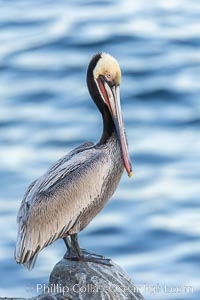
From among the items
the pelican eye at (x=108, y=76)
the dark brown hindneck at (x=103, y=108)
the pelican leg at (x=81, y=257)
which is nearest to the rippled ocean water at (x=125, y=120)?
the pelican leg at (x=81, y=257)

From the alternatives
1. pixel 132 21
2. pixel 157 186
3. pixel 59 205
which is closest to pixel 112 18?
pixel 132 21

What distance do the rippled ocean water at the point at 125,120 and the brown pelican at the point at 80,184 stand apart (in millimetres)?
3786

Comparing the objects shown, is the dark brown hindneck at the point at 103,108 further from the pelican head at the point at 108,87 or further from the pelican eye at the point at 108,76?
the pelican eye at the point at 108,76

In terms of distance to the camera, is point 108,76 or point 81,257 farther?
point 108,76

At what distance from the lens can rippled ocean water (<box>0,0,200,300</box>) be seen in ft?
56.1

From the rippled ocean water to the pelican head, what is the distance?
4.02m

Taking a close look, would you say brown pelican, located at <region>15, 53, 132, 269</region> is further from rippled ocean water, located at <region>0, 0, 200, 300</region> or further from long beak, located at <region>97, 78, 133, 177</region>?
rippled ocean water, located at <region>0, 0, 200, 300</region>

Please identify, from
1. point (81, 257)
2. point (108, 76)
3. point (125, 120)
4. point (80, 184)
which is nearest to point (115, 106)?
point (108, 76)

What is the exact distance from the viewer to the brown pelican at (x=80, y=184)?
1200cm

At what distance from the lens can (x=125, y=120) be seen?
829 inches

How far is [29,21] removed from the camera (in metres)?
25.3

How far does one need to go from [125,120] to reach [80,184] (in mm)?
8923

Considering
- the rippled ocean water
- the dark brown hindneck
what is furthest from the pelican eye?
the rippled ocean water

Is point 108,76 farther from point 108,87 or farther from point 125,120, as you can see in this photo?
point 125,120
